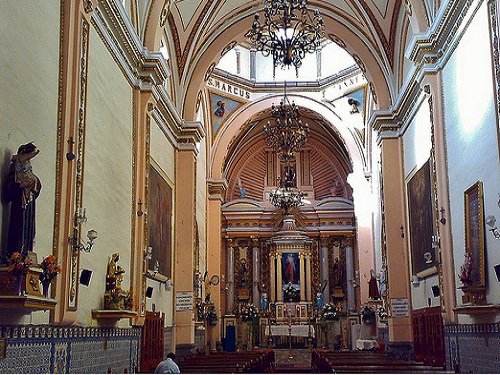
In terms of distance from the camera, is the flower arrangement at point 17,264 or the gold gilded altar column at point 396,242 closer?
the flower arrangement at point 17,264

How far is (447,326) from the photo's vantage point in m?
10.4

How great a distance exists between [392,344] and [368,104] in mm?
9017

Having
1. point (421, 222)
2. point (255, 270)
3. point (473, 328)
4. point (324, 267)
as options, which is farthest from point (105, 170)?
point (324, 267)

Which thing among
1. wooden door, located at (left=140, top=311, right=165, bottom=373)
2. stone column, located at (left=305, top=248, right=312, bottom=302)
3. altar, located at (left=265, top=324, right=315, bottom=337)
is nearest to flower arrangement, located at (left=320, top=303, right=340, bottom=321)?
altar, located at (left=265, top=324, right=315, bottom=337)

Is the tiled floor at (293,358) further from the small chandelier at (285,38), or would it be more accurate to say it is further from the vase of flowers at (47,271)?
the vase of flowers at (47,271)

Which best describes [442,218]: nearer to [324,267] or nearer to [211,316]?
[211,316]

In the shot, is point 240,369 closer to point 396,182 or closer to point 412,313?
point 412,313

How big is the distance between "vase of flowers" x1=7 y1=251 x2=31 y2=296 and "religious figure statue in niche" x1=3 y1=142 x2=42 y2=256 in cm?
26

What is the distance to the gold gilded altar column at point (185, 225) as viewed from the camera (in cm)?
1476

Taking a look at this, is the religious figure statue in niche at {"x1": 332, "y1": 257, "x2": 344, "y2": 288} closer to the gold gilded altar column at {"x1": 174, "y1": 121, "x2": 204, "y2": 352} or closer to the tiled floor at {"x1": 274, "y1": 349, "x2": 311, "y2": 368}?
the tiled floor at {"x1": 274, "y1": 349, "x2": 311, "y2": 368}

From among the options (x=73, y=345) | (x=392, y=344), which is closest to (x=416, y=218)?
(x=392, y=344)

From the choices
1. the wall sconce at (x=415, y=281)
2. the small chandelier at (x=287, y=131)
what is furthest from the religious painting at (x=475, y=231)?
the small chandelier at (x=287, y=131)

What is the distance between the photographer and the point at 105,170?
31.7 feet

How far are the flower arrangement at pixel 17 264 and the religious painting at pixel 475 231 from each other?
5.72 metres
